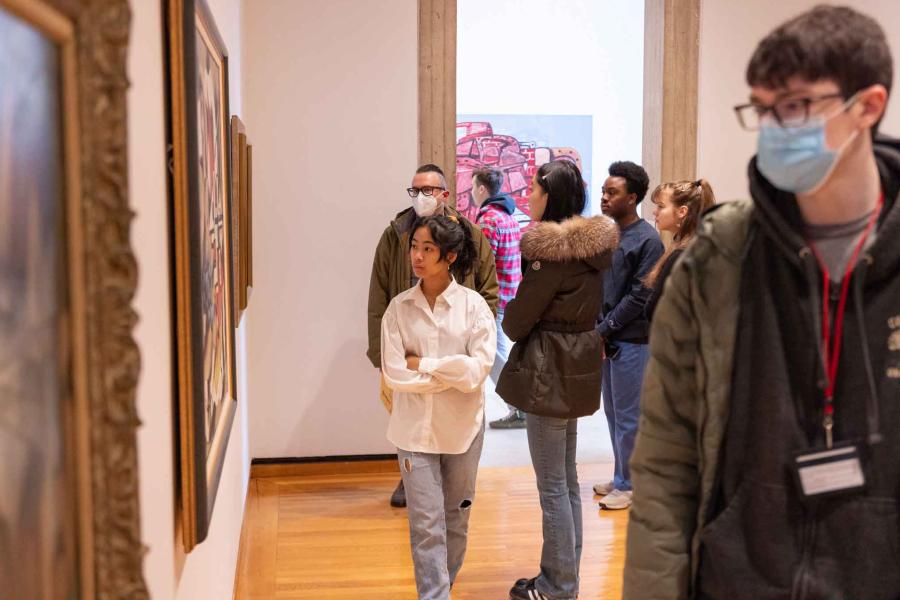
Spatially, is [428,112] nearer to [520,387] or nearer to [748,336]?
[520,387]

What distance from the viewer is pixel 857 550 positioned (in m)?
1.56

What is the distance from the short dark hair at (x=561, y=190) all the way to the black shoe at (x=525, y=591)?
5.16 feet

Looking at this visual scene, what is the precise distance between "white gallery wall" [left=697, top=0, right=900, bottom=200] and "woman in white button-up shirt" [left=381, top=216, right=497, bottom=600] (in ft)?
10.5

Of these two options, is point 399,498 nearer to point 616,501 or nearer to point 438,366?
point 616,501

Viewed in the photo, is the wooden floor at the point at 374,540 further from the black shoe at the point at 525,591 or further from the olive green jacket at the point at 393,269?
the olive green jacket at the point at 393,269

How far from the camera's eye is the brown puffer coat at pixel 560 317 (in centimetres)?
369

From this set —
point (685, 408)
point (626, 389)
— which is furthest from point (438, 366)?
Result: point (626, 389)

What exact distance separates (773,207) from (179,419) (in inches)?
47.0

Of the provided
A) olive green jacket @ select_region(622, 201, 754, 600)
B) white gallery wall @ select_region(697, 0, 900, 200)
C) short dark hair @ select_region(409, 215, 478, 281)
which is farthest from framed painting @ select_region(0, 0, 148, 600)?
white gallery wall @ select_region(697, 0, 900, 200)

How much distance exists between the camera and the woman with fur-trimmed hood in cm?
372

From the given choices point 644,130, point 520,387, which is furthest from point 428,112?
point 520,387

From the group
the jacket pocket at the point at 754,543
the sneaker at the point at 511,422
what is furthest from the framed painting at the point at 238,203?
the sneaker at the point at 511,422

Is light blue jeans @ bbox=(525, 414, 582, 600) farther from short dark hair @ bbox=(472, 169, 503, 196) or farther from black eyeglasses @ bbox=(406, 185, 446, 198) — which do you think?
short dark hair @ bbox=(472, 169, 503, 196)

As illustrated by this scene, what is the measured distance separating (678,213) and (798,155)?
2941 mm
